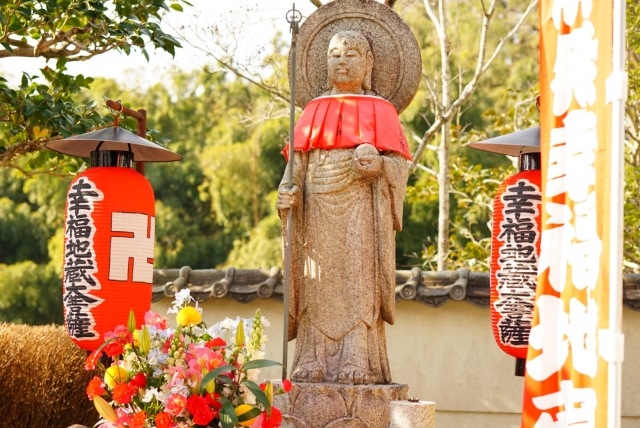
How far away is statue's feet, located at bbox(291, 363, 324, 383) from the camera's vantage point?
568 cm

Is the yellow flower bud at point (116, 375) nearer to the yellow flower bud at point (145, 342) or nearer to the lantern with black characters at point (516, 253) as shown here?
the yellow flower bud at point (145, 342)

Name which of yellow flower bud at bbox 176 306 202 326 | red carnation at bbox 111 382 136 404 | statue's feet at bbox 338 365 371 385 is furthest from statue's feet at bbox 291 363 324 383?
A: red carnation at bbox 111 382 136 404

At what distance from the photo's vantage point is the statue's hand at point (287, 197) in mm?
5746

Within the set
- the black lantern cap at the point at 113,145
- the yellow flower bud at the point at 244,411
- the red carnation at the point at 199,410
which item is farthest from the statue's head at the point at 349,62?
the red carnation at the point at 199,410

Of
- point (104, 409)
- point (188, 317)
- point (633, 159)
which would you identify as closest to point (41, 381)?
point (104, 409)

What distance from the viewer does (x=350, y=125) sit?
5906 millimetres

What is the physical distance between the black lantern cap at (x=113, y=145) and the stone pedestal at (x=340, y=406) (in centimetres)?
195

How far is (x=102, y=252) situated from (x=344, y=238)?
5.21 feet

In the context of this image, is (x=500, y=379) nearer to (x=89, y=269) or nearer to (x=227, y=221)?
(x=89, y=269)

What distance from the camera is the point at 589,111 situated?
372 cm

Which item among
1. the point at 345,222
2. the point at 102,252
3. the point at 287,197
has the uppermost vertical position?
the point at 287,197

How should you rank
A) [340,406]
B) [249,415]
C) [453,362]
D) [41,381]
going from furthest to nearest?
1. [453,362]
2. [41,381]
3. [340,406]
4. [249,415]

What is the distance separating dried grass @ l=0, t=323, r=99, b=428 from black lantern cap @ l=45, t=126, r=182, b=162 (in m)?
2.21

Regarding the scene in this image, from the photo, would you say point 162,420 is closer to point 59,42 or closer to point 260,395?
point 260,395
